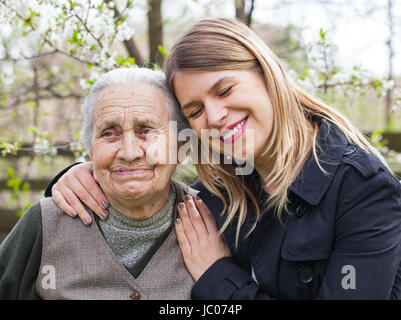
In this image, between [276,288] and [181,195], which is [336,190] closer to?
[276,288]

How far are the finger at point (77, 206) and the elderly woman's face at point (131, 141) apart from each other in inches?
5.8

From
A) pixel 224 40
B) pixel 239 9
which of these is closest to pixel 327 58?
pixel 239 9

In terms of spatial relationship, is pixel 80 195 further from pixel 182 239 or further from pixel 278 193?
pixel 278 193

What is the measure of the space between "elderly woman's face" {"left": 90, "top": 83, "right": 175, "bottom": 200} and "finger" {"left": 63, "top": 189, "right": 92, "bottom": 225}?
0.15 meters

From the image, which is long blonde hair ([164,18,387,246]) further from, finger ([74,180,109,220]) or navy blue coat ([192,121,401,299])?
finger ([74,180,109,220])

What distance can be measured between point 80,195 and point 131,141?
419 millimetres

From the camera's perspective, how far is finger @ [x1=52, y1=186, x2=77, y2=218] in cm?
215

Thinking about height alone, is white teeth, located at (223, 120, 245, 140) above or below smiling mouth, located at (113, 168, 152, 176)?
above

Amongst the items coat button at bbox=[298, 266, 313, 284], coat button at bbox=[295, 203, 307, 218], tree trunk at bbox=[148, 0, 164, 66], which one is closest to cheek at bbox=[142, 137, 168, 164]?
coat button at bbox=[295, 203, 307, 218]

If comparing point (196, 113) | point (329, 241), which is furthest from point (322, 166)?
point (196, 113)

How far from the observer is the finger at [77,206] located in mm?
2139

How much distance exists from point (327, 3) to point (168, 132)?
3521mm

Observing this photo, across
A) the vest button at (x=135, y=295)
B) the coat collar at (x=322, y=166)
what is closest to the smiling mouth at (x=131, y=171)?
the vest button at (x=135, y=295)

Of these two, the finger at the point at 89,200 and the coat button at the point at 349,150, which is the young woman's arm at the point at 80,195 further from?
the coat button at the point at 349,150
